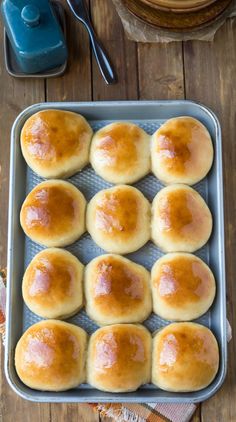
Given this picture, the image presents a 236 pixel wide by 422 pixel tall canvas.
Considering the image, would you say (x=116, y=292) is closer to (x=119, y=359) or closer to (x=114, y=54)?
(x=119, y=359)

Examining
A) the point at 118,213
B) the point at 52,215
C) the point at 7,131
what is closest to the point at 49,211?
the point at 52,215

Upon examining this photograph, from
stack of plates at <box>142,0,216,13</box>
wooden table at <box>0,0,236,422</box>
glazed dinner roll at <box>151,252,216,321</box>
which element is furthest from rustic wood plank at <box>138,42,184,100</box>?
glazed dinner roll at <box>151,252,216,321</box>

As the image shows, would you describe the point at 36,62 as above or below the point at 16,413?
above

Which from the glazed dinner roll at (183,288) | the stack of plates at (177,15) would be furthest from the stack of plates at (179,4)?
the glazed dinner roll at (183,288)

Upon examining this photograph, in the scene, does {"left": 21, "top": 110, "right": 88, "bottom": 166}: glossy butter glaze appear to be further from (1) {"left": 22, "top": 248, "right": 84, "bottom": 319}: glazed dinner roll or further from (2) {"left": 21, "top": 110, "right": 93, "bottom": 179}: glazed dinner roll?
(1) {"left": 22, "top": 248, "right": 84, "bottom": 319}: glazed dinner roll

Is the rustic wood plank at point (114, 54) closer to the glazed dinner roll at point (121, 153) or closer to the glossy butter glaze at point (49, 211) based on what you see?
the glazed dinner roll at point (121, 153)

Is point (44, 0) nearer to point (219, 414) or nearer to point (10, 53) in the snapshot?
point (10, 53)

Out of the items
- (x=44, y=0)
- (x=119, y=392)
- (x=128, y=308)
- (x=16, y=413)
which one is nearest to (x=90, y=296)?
(x=128, y=308)
